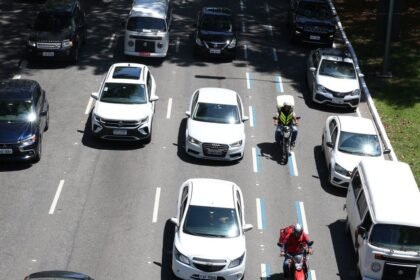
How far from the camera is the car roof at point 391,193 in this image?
74.2 ft

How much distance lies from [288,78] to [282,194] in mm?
10704

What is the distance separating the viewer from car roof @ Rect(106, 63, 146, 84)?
3123cm

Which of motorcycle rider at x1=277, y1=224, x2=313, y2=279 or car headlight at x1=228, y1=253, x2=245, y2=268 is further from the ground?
motorcycle rider at x1=277, y1=224, x2=313, y2=279

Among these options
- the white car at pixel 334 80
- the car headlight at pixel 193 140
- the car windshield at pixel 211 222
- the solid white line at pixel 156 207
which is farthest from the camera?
the white car at pixel 334 80

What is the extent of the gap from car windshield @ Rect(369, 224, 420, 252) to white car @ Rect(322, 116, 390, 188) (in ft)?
17.4

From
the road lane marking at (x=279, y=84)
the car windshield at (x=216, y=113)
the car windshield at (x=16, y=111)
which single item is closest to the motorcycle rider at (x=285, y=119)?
the car windshield at (x=216, y=113)

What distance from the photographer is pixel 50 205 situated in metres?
26.3

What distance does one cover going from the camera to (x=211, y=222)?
2303 cm

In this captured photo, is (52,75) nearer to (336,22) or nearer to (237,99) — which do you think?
(237,99)

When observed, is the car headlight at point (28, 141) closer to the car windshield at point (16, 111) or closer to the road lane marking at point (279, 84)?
the car windshield at point (16, 111)

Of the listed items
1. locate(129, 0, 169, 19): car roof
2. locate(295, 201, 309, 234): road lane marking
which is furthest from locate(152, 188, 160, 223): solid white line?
locate(129, 0, 169, 19): car roof

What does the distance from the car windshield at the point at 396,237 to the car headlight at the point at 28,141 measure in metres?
11.3

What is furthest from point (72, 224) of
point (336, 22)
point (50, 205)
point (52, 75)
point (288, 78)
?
point (336, 22)

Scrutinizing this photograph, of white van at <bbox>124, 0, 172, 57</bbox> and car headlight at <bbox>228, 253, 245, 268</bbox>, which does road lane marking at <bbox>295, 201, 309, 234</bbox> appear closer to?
car headlight at <bbox>228, 253, 245, 268</bbox>
